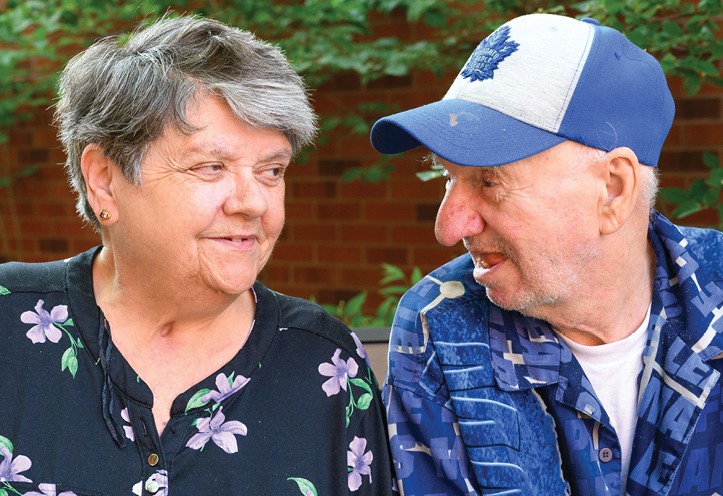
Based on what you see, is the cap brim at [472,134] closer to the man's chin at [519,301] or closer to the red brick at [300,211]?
the man's chin at [519,301]

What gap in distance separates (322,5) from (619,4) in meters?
1.24

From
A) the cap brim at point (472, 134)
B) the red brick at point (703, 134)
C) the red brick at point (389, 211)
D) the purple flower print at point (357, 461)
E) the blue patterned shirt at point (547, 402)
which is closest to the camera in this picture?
the cap brim at point (472, 134)

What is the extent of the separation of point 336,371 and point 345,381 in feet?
0.12

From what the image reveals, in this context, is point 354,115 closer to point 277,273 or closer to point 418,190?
point 418,190

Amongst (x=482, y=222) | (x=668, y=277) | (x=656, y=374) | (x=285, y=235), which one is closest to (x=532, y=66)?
(x=482, y=222)

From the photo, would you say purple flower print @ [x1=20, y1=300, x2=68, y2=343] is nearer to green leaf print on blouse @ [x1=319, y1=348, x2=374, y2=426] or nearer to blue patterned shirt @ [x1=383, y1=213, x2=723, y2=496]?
green leaf print on blouse @ [x1=319, y1=348, x2=374, y2=426]

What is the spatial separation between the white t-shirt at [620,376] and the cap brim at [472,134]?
0.56 metres

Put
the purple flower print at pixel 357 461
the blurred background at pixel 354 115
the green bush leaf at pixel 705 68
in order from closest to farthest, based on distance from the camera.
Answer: the purple flower print at pixel 357 461, the green bush leaf at pixel 705 68, the blurred background at pixel 354 115

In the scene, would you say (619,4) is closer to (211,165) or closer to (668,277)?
(668,277)

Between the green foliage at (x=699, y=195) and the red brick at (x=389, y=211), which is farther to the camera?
the red brick at (x=389, y=211)

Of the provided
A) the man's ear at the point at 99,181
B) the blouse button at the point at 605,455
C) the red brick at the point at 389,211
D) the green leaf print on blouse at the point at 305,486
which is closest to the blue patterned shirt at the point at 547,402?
the blouse button at the point at 605,455

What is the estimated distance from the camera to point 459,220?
5.66 ft

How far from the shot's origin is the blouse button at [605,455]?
5.79 ft

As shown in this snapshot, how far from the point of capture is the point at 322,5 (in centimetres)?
294
